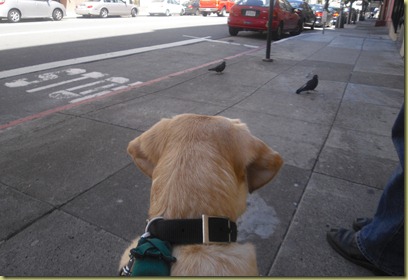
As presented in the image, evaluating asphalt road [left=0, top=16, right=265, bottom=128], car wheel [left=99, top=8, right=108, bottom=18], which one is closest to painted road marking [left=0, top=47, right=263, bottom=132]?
asphalt road [left=0, top=16, right=265, bottom=128]

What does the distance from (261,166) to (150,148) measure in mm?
516

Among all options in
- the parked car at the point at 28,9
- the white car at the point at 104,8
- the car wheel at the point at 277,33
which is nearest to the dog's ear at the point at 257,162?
the car wheel at the point at 277,33

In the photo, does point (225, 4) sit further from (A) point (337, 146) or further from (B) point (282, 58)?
(A) point (337, 146)

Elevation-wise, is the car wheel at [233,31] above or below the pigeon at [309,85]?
above

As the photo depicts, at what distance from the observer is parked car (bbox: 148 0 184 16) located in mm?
31844

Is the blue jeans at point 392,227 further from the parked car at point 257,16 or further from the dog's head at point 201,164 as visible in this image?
the parked car at point 257,16

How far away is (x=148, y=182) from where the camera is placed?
334cm

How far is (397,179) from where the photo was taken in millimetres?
2125

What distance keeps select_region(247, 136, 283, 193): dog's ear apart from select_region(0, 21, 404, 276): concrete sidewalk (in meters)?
1.07

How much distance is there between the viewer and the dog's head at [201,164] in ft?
4.45

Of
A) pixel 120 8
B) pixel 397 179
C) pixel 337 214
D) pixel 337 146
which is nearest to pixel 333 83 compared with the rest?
pixel 337 146

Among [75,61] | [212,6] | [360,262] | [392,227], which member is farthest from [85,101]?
[212,6]

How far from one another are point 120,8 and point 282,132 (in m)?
24.5

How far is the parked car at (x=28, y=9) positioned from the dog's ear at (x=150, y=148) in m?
19.1
